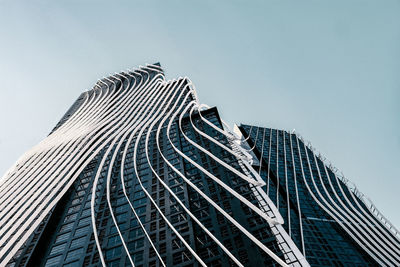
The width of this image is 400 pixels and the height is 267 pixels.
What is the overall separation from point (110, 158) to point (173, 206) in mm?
31607

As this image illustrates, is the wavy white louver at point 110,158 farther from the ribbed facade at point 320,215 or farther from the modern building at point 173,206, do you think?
the ribbed facade at point 320,215

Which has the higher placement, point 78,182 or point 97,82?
point 97,82

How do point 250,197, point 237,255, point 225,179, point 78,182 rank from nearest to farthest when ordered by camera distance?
1. point 237,255
2. point 250,197
3. point 225,179
4. point 78,182

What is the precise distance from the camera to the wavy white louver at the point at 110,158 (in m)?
48.8

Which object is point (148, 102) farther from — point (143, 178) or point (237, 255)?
point (237, 255)

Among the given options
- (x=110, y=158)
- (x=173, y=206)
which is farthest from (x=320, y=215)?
(x=110, y=158)

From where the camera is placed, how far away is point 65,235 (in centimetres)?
6041

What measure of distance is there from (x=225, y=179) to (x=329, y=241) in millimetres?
25495

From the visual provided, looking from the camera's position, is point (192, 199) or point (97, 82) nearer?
point (192, 199)

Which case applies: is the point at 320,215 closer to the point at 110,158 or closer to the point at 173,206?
the point at 173,206

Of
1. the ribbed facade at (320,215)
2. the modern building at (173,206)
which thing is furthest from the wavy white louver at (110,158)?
the ribbed facade at (320,215)

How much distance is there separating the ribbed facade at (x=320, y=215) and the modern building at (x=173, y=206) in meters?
0.33

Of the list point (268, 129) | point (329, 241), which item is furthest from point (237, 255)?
point (268, 129)

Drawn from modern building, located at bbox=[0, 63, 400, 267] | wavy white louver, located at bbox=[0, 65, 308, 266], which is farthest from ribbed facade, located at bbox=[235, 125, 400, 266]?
wavy white louver, located at bbox=[0, 65, 308, 266]
